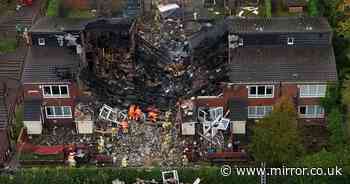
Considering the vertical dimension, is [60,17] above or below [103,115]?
above

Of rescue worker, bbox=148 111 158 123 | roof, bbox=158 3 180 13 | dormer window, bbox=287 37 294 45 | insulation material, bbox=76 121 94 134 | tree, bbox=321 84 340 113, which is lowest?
insulation material, bbox=76 121 94 134

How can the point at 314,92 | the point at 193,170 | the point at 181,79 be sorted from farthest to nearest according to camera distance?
1. the point at 181,79
2. the point at 314,92
3. the point at 193,170

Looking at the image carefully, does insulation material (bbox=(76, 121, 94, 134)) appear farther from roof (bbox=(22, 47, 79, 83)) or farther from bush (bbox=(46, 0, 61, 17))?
bush (bbox=(46, 0, 61, 17))

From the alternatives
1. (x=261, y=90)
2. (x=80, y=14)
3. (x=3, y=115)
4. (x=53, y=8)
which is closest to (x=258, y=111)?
(x=261, y=90)

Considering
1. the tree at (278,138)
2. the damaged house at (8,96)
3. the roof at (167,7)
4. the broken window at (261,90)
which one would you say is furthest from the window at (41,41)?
the tree at (278,138)

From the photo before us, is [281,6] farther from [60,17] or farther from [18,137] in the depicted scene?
[18,137]

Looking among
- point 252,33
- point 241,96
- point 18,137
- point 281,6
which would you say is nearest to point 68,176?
point 18,137

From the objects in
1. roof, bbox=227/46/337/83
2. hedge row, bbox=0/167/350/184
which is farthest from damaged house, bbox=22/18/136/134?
roof, bbox=227/46/337/83
